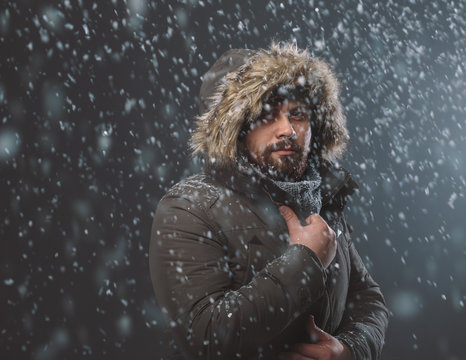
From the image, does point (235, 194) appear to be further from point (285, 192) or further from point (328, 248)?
point (328, 248)

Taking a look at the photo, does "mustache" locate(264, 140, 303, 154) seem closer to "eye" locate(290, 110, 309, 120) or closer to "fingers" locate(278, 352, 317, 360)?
"eye" locate(290, 110, 309, 120)

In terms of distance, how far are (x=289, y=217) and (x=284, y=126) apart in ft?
0.63

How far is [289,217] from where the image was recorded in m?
1.10

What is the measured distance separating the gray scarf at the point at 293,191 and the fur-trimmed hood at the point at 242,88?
0.04 metres

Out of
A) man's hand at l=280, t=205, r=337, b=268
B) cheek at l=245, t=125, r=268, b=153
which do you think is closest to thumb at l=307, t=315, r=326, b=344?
man's hand at l=280, t=205, r=337, b=268

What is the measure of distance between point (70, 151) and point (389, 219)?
4.89 feet

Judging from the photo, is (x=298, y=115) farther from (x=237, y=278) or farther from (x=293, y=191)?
(x=237, y=278)

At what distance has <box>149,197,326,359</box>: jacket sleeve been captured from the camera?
3.08ft

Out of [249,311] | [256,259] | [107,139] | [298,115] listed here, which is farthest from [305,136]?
[107,139]

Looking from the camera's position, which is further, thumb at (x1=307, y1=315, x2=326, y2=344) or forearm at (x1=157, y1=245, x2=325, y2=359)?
thumb at (x1=307, y1=315, x2=326, y2=344)

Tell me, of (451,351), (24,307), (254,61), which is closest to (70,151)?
(24,307)

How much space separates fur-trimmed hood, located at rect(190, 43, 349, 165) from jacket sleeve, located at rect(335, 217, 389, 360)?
1.23ft

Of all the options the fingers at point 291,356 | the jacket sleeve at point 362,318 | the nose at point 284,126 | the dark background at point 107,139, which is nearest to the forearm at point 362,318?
the jacket sleeve at point 362,318

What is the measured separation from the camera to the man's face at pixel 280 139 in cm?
117
